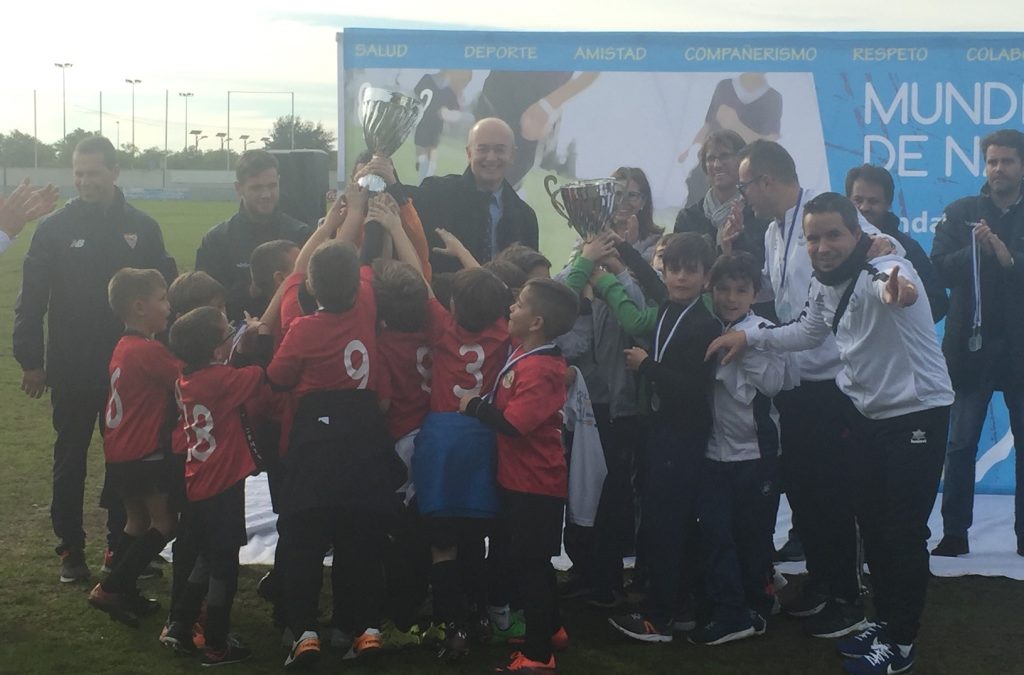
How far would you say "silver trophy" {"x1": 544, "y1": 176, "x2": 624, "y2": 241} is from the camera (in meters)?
4.07

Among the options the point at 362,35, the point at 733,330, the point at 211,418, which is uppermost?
the point at 362,35

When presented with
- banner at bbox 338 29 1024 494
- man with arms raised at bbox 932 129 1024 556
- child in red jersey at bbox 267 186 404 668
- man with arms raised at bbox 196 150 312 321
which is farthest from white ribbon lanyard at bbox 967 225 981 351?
man with arms raised at bbox 196 150 312 321

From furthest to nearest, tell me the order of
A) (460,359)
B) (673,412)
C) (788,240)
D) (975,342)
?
(975,342) < (788,240) < (673,412) < (460,359)

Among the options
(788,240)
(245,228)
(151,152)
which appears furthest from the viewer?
(151,152)

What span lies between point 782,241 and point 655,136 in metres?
1.88

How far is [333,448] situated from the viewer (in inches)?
144

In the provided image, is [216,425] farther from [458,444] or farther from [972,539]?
[972,539]

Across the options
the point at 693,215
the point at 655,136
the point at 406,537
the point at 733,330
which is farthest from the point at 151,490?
the point at 655,136

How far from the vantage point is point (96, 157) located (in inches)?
188

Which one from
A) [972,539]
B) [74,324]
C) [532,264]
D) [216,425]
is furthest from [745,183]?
[74,324]

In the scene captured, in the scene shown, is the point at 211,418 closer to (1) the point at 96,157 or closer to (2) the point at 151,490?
(2) the point at 151,490

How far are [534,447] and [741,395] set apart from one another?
808 mm

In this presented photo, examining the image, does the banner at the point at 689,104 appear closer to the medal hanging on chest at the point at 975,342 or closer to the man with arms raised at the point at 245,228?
the medal hanging on chest at the point at 975,342

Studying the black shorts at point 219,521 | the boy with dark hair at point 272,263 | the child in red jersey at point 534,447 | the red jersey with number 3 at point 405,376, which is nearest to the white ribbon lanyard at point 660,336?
the child in red jersey at point 534,447
